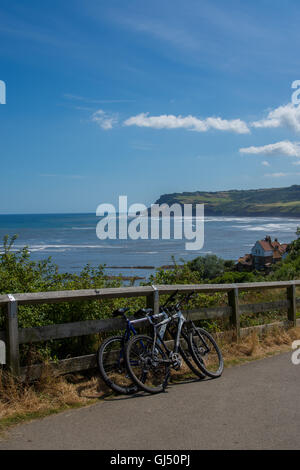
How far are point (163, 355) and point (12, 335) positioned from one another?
1.91m

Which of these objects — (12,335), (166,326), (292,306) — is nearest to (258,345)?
(292,306)

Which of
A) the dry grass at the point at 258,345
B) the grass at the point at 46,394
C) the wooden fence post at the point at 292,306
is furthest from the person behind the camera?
the wooden fence post at the point at 292,306

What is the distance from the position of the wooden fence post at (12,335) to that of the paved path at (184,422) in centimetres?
72

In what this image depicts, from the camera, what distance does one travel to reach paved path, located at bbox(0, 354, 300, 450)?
4.20 m

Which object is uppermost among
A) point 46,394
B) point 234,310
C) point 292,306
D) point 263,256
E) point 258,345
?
point 234,310

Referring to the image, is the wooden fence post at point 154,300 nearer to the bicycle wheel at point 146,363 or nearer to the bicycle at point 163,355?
the bicycle at point 163,355

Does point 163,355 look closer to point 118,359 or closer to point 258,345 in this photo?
point 118,359

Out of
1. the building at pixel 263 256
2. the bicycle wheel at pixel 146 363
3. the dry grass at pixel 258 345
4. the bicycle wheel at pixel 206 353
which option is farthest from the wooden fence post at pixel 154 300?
the building at pixel 263 256

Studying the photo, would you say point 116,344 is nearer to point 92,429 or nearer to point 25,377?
point 25,377

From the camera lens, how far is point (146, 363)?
5832 mm

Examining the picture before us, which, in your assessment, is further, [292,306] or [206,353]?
[292,306]

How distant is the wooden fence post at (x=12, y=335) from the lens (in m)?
5.13

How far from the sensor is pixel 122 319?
20.5 feet
